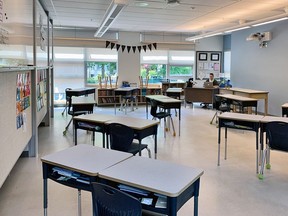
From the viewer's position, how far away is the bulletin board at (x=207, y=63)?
12728mm

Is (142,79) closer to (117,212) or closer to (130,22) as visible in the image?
(130,22)

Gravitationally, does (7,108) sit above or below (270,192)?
above

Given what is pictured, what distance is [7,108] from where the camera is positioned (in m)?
3.04

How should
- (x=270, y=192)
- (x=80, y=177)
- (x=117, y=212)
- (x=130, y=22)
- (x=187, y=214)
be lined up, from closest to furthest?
1. (x=117, y=212)
2. (x=80, y=177)
3. (x=187, y=214)
4. (x=270, y=192)
5. (x=130, y=22)

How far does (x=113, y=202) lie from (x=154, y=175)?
36 cm

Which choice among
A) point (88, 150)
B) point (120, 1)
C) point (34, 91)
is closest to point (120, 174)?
point (88, 150)

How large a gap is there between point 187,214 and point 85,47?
30.3ft

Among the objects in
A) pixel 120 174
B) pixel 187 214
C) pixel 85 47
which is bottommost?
pixel 187 214

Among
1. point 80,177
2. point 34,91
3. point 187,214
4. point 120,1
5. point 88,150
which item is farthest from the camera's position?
point 120,1

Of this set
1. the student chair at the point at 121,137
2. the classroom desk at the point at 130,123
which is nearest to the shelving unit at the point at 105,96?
the classroom desk at the point at 130,123

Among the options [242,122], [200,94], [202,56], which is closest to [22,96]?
[242,122]

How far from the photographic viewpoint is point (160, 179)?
1.83 m

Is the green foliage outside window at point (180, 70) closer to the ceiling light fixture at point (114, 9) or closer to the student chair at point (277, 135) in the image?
the ceiling light fixture at point (114, 9)

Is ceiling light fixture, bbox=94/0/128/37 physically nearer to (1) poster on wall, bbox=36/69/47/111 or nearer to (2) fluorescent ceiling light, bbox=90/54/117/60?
(1) poster on wall, bbox=36/69/47/111
